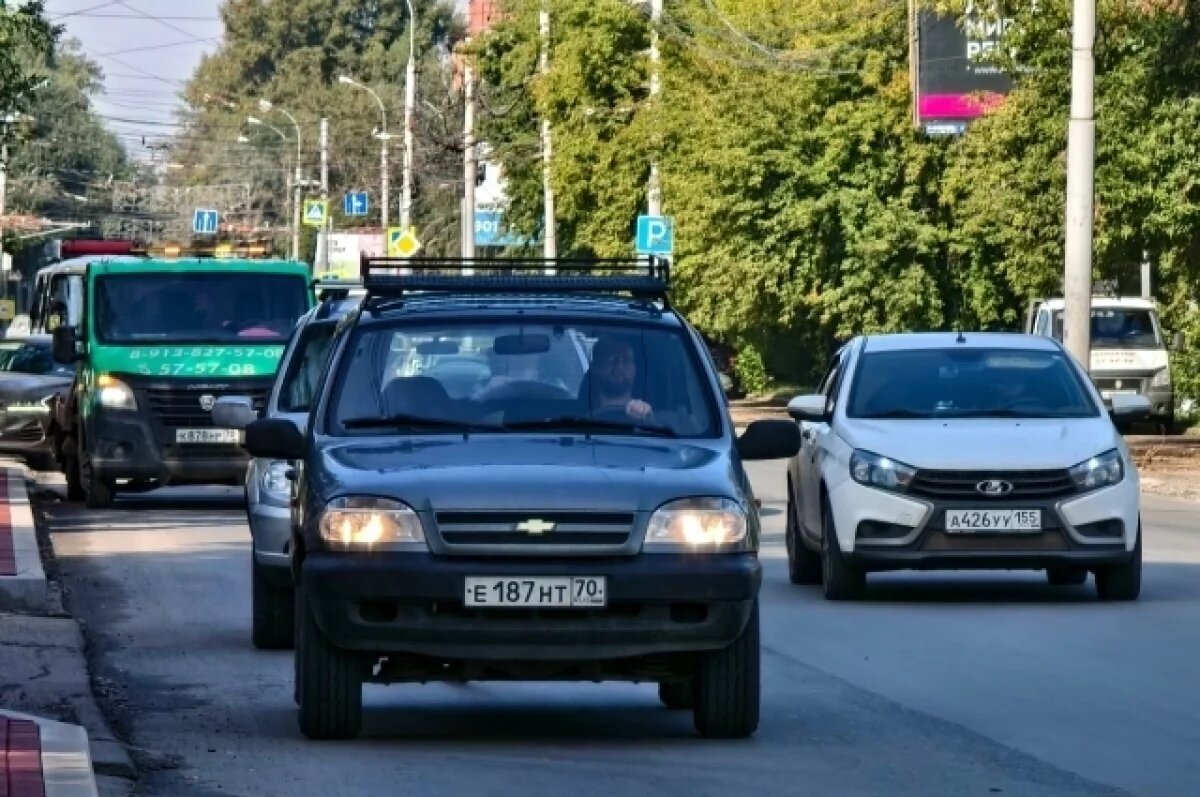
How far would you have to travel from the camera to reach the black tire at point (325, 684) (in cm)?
1015

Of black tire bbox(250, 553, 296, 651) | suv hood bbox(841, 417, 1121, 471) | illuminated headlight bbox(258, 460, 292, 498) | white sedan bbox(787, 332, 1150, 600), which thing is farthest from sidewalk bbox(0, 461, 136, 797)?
suv hood bbox(841, 417, 1121, 471)

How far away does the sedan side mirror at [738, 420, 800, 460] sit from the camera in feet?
36.0

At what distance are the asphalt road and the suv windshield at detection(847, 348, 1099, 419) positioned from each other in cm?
109

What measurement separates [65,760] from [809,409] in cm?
878

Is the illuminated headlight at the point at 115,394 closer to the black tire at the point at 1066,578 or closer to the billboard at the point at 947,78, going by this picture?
the black tire at the point at 1066,578

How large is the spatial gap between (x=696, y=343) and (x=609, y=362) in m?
0.41

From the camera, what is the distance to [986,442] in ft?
53.8

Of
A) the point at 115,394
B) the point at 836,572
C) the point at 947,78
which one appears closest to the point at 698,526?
the point at 836,572

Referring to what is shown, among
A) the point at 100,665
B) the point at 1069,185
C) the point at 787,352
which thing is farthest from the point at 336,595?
the point at 787,352

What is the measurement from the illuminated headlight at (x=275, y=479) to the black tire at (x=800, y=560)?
4423mm

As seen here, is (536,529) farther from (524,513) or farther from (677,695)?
(677,695)

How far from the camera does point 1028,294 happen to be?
152 feet

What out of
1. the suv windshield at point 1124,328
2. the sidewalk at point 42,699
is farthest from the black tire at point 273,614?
the suv windshield at point 1124,328

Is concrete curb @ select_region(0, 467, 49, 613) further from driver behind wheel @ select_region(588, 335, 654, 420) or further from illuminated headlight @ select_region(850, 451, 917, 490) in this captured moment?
driver behind wheel @ select_region(588, 335, 654, 420)
